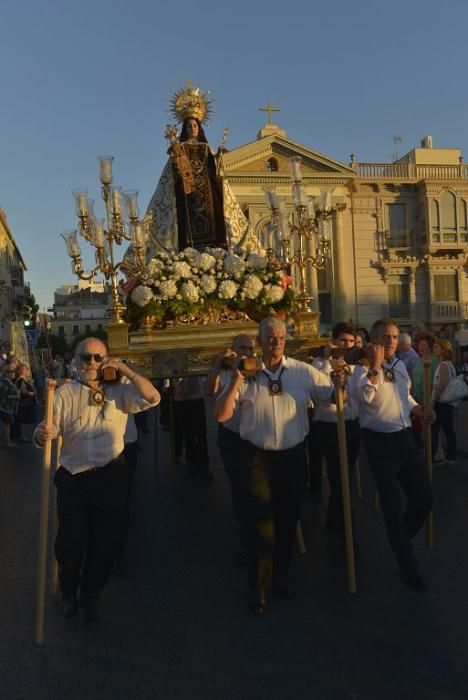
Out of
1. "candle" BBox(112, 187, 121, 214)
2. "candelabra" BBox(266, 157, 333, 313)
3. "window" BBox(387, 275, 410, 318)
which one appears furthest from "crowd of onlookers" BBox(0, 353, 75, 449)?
"window" BBox(387, 275, 410, 318)

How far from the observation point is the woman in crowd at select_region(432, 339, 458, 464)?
891cm

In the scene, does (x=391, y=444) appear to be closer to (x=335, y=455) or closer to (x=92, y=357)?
(x=335, y=455)

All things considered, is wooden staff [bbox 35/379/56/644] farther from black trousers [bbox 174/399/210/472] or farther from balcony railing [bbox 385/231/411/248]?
balcony railing [bbox 385/231/411/248]

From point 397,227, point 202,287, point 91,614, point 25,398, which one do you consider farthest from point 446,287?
point 91,614

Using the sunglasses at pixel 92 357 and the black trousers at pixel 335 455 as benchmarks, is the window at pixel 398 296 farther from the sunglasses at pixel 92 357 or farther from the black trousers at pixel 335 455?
the sunglasses at pixel 92 357

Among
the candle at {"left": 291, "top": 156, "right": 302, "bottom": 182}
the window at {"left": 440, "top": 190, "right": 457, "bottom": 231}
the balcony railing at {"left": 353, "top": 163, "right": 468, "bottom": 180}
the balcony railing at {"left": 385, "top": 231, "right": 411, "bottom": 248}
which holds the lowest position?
the candle at {"left": 291, "top": 156, "right": 302, "bottom": 182}

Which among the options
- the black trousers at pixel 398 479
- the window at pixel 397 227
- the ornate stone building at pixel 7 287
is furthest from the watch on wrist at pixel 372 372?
the ornate stone building at pixel 7 287

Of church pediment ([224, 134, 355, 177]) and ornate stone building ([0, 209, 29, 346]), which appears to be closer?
church pediment ([224, 134, 355, 177])

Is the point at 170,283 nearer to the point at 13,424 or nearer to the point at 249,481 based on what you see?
the point at 249,481

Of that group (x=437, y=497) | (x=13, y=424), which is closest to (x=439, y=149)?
(x=13, y=424)

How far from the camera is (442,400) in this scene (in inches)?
351

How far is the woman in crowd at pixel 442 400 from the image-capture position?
8906 millimetres

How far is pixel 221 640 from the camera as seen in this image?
3971mm

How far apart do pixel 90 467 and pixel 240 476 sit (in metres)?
1.07
